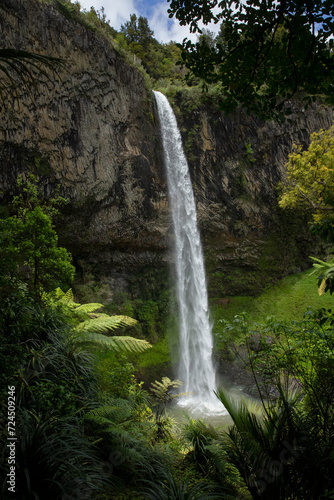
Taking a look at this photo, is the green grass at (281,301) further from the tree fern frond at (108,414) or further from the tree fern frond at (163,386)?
the tree fern frond at (108,414)

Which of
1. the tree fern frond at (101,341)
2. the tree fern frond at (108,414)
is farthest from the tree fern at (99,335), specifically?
the tree fern frond at (108,414)

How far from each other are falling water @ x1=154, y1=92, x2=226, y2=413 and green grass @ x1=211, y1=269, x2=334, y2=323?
1.53 meters

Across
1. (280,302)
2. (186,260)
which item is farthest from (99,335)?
(280,302)

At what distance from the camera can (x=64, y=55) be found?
9.82m

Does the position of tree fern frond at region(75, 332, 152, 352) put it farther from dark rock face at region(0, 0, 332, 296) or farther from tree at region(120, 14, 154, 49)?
tree at region(120, 14, 154, 49)

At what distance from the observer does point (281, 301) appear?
43.9 feet

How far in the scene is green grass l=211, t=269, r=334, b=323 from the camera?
12633 millimetres

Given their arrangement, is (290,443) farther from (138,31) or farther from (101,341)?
(138,31)

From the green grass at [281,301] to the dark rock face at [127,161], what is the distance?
2.29 ft

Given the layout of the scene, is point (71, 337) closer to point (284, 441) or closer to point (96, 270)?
point (284, 441)

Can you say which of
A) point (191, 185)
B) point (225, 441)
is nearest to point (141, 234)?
point (191, 185)

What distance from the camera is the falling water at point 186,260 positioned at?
11656 mm

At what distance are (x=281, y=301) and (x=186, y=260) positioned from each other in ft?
17.4

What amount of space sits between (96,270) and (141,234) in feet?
9.06
